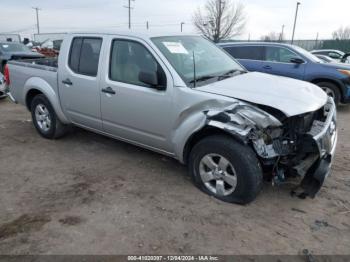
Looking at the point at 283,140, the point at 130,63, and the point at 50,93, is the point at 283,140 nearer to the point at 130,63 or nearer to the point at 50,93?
the point at 130,63

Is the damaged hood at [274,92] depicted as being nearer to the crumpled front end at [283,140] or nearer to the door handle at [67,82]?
the crumpled front end at [283,140]

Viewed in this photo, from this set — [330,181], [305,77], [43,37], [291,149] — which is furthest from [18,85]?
[43,37]

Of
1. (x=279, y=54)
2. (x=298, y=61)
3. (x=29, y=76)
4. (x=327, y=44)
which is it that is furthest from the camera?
(x=327, y=44)

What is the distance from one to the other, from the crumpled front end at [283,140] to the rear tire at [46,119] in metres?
3.02

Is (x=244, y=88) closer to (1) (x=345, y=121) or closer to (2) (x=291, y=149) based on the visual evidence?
(2) (x=291, y=149)

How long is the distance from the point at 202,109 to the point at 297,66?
557 centimetres

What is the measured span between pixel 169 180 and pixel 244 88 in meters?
1.48

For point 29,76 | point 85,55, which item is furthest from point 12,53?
point 85,55

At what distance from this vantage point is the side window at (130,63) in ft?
12.1

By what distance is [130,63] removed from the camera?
3906mm

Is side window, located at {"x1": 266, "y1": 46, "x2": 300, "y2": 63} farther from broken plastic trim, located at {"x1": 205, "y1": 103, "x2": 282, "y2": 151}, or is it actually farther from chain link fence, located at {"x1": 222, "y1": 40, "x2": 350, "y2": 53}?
chain link fence, located at {"x1": 222, "y1": 40, "x2": 350, "y2": 53}

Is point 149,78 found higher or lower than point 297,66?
Answer: higher

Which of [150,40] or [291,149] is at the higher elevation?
[150,40]

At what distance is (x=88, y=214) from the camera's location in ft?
10.5
